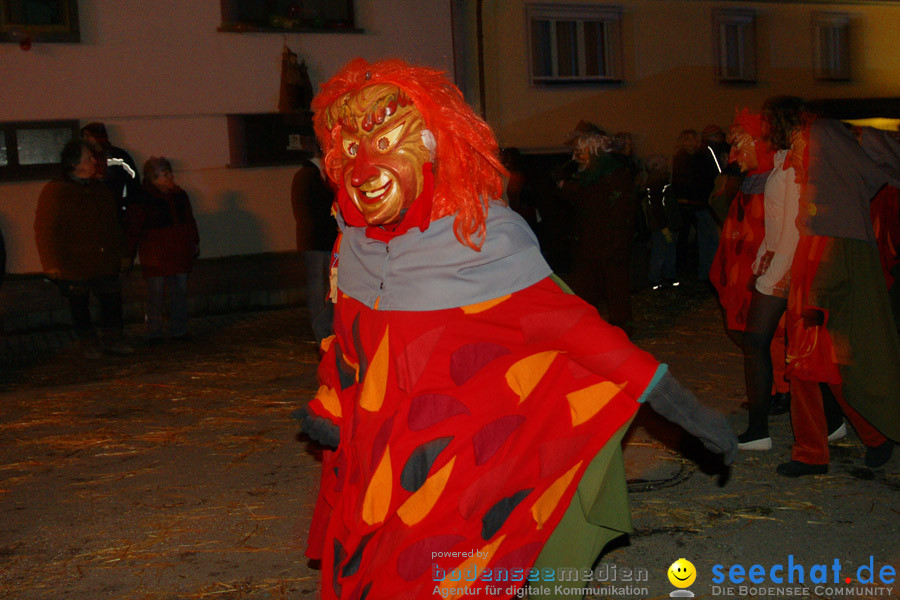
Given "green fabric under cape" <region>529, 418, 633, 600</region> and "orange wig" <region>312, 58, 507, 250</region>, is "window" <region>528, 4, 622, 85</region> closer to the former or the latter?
"orange wig" <region>312, 58, 507, 250</region>

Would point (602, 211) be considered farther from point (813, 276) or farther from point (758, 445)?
point (813, 276)

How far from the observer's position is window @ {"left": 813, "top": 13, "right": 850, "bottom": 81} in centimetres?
1905

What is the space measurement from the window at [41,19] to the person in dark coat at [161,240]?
16.0 feet

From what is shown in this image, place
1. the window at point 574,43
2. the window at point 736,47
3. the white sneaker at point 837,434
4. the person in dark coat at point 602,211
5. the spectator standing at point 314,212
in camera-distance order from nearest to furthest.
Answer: the white sneaker at point 837,434
the spectator standing at point 314,212
the person in dark coat at point 602,211
the window at point 574,43
the window at point 736,47

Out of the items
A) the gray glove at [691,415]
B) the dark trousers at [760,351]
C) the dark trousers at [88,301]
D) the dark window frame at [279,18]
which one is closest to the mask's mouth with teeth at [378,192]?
the gray glove at [691,415]

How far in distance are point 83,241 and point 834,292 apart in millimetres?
6357

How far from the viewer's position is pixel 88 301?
8703 millimetres

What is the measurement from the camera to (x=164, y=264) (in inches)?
362

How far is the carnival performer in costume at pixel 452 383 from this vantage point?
258cm

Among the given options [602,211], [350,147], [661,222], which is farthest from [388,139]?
[661,222]

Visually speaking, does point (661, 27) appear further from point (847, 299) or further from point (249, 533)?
point (249, 533)

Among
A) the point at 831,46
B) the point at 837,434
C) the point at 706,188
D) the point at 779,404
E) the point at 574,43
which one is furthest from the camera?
the point at 831,46

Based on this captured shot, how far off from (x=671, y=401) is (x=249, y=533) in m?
2.50

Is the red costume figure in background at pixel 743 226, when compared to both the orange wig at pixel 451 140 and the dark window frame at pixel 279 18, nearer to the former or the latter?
the orange wig at pixel 451 140
